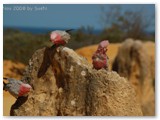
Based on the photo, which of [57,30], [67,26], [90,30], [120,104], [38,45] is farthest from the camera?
[38,45]

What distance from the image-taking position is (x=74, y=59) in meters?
5.91

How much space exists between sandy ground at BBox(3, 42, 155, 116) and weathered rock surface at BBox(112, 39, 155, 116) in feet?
0.42

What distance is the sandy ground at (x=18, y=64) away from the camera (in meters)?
6.64

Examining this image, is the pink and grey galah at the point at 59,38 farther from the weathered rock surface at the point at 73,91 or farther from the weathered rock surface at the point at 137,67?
the weathered rock surface at the point at 137,67

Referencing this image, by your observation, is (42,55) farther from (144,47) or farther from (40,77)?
(144,47)

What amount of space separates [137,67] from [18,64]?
2.37m

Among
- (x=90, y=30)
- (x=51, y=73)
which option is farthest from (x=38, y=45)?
(x=51, y=73)

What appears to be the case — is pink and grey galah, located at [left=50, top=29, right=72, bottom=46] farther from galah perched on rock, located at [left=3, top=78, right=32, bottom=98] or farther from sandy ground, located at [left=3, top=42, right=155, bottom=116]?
sandy ground, located at [left=3, top=42, right=155, bottom=116]

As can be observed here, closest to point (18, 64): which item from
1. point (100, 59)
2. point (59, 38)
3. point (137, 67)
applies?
point (137, 67)

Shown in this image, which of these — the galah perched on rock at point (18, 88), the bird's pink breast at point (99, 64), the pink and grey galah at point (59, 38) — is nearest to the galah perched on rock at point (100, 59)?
the bird's pink breast at point (99, 64)

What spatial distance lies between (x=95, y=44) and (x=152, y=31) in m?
2.05

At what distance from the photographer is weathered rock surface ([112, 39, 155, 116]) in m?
7.46

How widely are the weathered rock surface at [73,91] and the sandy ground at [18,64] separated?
0.54 metres

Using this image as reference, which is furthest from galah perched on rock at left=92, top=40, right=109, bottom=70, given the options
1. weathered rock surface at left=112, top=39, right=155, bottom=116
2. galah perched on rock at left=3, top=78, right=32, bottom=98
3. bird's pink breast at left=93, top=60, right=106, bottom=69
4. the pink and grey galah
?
weathered rock surface at left=112, top=39, right=155, bottom=116
